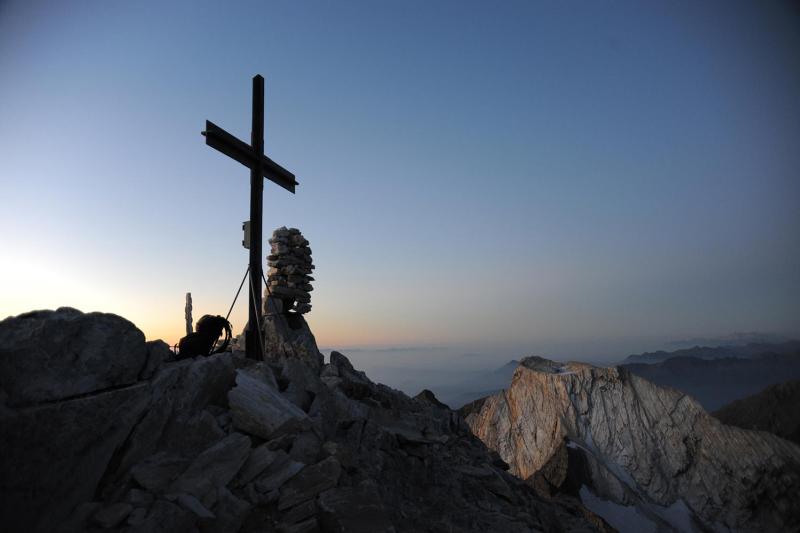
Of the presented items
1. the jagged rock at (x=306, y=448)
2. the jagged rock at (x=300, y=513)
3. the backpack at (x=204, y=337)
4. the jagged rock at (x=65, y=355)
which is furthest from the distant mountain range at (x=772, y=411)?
the jagged rock at (x=65, y=355)

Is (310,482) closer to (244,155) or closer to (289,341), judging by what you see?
(289,341)

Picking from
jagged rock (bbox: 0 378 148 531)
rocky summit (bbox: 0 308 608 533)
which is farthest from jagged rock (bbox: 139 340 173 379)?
jagged rock (bbox: 0 378 148 531)

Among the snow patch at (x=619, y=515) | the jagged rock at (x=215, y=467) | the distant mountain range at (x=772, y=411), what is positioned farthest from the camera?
the distant mountain range at (x=772, y=411)

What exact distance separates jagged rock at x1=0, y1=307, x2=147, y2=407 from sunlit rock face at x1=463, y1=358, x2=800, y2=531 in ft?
162

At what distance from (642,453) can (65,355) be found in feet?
189

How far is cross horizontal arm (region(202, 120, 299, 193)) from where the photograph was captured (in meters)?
11.2

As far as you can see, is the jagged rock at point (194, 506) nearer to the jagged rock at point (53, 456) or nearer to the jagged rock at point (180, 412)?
the jagged rock at point (180, 412)

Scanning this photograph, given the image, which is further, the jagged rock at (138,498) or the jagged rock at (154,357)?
the jagged rock at (154,357)

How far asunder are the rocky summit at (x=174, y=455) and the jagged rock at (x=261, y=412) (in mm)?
23

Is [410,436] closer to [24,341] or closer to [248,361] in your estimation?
[248,361]

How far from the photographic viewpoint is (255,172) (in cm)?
1284

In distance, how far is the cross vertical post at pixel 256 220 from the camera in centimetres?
1221

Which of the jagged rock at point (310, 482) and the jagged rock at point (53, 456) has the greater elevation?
the jagged rock at point (53, 456)

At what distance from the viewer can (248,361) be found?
9.98 m
